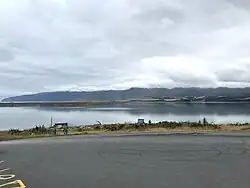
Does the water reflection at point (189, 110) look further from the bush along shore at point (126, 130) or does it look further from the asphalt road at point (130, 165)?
the asphalt road at point (130, 165)

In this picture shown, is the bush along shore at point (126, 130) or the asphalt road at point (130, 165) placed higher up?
the bush along shore at point (126, 130)

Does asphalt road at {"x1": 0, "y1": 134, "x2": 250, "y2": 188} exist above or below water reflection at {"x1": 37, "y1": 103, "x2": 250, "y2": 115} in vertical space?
below

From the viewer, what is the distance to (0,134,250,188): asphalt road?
9.42 metres

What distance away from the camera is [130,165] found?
39.2ft

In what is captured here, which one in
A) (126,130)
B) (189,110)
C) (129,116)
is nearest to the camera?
(126,130)

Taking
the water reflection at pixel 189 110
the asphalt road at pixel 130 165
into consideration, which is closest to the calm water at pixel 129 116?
the water reflection at pixel 189 110

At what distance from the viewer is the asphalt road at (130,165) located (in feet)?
30.9

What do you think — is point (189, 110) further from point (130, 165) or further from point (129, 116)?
point (130, 165)

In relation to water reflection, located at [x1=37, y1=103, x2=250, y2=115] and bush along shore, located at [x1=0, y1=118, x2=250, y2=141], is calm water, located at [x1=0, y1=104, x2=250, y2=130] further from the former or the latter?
bush along shore, located at [x1=0, y1=118, x2=250, y2=141]

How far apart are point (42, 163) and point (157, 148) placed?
5076 mm

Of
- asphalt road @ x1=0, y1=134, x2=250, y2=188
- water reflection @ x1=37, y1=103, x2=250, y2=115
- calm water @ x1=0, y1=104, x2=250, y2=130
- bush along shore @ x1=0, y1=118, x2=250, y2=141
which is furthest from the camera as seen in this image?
water reflection @ x1=37, y1=103, x2=250, y2=115

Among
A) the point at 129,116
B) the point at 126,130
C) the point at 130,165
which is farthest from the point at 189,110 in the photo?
the point at 130,165

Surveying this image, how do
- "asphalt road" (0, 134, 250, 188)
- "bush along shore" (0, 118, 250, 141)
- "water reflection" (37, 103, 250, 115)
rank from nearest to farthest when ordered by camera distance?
"asphalt road" (0, 134, 250, 188)
"bush along shore" (0, 118, 250, 141)
"water reflection" (37, 103, 250, 115)

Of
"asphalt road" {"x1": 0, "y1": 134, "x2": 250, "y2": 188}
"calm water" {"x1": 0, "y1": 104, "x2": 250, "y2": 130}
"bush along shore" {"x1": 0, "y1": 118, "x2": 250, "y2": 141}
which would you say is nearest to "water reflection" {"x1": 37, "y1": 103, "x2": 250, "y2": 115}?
"calm water" {"x1": 0, "y1": 104, "x2": 250, "y2": 130}
